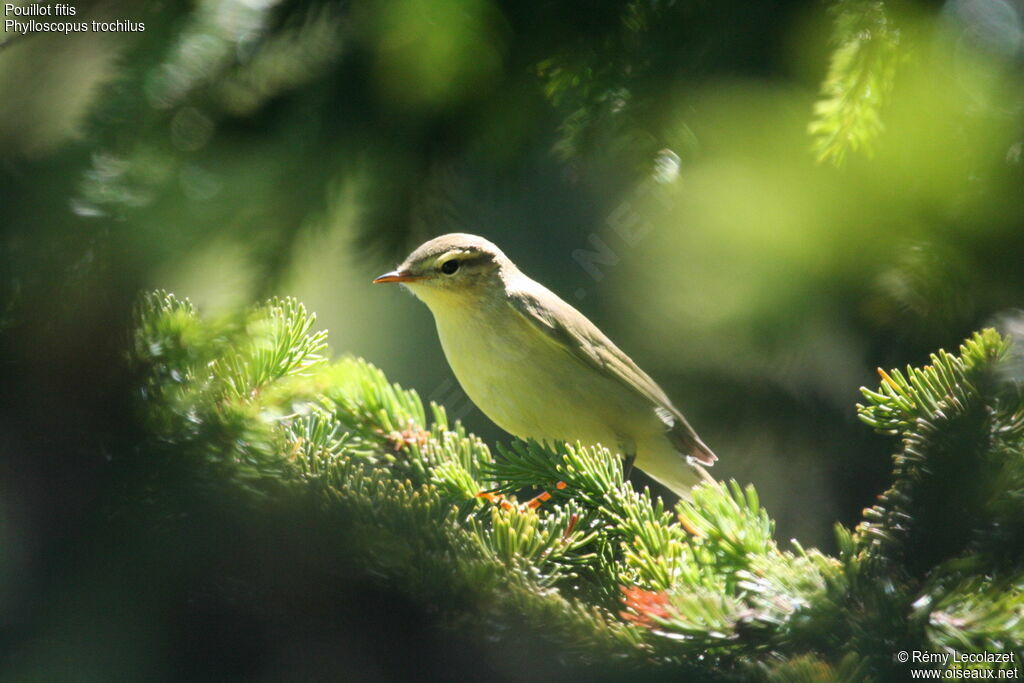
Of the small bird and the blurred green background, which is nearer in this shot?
the blurred green background

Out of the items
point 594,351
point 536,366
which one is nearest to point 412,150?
point 536,366

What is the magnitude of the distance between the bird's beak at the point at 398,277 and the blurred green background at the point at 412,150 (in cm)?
55

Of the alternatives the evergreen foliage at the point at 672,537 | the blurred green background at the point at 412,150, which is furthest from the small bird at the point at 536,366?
the evergreen foliage at the point at 672,537

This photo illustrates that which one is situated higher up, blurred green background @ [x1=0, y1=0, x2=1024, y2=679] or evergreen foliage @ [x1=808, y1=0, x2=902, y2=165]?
evergreen foliage @ [x1=808, y1=0, x2=902, y2=165]

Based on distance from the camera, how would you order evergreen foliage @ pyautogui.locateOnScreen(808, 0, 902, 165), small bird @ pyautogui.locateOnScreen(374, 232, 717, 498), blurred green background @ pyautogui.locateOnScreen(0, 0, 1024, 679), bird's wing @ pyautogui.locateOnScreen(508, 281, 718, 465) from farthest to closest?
1. bird's wing @ pyautogui.locateOnScreen(508, 281, 718, 465)
2. small bird @ pyautogui.locateOnScreen(374, 232, 717, 498)
3. evergreen foliage @ pyautogui.locateOnScreen(808, 0, 902, 165)
4. blurred green background @ pyautogui.locateOnScreen(0, 0, 1024, 679)

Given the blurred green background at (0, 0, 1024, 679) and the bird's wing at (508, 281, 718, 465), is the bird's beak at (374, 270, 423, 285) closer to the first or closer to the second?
the bird's wing at (508, 281, 718, 465)

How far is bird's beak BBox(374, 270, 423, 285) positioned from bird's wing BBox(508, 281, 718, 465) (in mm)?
377

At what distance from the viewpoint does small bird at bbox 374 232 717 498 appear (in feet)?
9.39

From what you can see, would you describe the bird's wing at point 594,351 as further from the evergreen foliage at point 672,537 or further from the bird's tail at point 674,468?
the evergreen foliage at point 672,537

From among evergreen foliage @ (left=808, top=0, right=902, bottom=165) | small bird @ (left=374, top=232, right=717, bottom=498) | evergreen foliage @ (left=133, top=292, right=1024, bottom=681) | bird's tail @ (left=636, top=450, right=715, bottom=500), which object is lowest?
bird's tail @ (left=636, top=450, right=715, bottom=500)

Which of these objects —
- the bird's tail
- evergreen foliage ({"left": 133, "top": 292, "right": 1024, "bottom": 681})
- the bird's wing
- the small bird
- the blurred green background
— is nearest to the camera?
evergreen foliage ({"left": 133, "top": 292, "right": 1024, "bottom": 681})

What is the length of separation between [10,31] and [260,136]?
29.8 inches

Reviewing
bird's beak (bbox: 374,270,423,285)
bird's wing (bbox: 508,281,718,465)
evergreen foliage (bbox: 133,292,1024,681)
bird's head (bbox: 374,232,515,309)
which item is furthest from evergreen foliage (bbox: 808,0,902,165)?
bird's beak (bbox: 374,270,423,285)

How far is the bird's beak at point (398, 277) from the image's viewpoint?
9.94ft
